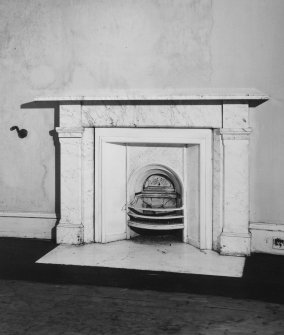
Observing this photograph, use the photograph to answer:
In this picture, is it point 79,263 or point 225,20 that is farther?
point 225,20

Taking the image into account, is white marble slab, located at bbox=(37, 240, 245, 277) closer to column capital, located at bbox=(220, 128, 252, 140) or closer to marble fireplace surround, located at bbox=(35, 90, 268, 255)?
marble fireplace surround, located at bbox=(35, 90, 268, 255)

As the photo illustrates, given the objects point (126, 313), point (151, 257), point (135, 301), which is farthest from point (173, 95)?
point (126, 313)

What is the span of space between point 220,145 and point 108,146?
112 cm

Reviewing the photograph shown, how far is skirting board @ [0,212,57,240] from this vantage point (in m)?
4.34

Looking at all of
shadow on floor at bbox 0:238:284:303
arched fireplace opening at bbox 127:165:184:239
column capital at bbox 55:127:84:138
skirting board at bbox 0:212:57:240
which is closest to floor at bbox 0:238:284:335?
shadow on floor at bbox 0:238:284:303

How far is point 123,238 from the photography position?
4219 mm

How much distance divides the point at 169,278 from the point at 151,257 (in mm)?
520

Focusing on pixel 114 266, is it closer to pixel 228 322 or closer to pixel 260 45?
pixel 228 322

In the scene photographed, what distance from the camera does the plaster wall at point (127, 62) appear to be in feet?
12.3

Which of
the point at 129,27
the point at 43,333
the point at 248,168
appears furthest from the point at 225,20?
the point at 43,333

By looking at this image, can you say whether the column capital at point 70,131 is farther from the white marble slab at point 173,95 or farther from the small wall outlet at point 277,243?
the small wall outlet at point 277,243

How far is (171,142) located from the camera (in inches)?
153

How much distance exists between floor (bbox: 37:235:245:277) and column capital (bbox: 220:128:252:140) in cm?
110

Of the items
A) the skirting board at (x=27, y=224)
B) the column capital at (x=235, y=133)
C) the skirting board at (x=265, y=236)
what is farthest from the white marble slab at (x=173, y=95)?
the skirting board at (x=27, y=224)
